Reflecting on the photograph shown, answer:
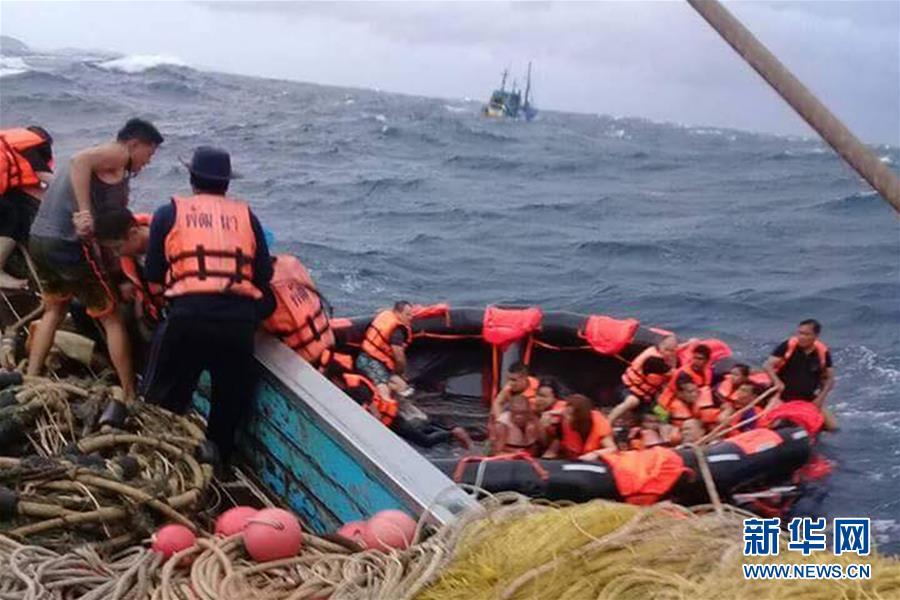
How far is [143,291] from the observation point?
187 inches

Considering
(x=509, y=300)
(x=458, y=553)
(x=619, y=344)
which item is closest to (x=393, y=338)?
(x=619, y=344)

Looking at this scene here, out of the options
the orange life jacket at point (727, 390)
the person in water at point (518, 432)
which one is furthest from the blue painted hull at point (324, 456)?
the orange life jacket at point (727, 390)

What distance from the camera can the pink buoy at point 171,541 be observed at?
3.17 metres

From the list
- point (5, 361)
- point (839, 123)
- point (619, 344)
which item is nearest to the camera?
point (839, 123)

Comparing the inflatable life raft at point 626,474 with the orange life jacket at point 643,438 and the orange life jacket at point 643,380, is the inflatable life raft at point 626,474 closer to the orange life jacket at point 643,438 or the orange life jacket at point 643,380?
the orange life jacket at point 643,438

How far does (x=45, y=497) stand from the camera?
3506 mm

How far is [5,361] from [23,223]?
140 centimetres

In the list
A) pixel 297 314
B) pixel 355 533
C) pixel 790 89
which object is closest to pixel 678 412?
pixel 297 314

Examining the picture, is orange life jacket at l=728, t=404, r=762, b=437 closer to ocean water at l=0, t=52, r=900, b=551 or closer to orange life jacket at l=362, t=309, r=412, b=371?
ocean water at l=0, t=52, r=900, b=551

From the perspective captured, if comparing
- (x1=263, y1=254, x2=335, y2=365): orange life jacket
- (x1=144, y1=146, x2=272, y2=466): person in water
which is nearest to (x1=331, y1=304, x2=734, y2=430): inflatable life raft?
(x1=263, y1=254, x2=335, y2=365): orange life jacket

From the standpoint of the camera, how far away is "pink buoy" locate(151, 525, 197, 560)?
10.4 feet

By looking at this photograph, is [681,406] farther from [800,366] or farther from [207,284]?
[207,284]

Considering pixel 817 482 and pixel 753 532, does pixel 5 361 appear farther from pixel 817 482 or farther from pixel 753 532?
pixel 817 482

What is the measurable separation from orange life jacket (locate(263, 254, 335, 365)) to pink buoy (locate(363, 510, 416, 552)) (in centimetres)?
164
